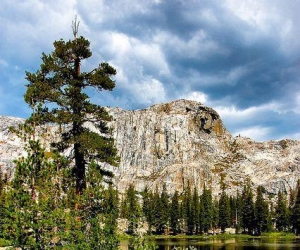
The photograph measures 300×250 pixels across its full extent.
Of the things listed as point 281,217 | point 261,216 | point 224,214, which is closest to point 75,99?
point 261,216

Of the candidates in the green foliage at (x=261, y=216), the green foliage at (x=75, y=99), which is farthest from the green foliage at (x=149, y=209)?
the green foliage at (x=75, y=99)

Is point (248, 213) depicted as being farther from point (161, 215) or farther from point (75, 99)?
point (75, 99)

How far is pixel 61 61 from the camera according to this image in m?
27.8

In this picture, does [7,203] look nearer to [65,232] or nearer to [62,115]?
[65,232]

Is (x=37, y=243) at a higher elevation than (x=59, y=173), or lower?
lower

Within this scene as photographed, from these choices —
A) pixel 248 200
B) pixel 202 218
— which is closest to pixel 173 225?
pixel 202 218

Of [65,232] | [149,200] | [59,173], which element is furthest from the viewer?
[149,200]

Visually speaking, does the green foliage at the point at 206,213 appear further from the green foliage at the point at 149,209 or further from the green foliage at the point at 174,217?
the green foliage at the point at 149,209

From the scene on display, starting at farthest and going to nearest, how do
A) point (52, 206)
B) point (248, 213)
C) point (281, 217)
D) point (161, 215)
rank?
1. point (161, 215)
2. point (281, 217)
3. point (248, 213)
4. point (52, 206)

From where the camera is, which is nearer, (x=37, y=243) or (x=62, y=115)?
(x=37, y=243)

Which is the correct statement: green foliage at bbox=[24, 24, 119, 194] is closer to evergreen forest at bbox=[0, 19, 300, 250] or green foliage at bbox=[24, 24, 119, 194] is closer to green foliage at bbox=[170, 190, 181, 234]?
evergreen forest at bbox=[0, 19, 300, 250]

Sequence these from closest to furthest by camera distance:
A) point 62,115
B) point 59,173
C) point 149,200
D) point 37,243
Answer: point 37,243 < point 59,173 < point 62,115 < point 149,200

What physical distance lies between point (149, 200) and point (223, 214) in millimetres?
30235

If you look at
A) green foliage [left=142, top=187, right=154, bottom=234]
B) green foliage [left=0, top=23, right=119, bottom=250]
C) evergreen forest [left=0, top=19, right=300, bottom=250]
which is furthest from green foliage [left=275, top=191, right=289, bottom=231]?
green foliage [left=0, top=23, right=119, bottom=250]
